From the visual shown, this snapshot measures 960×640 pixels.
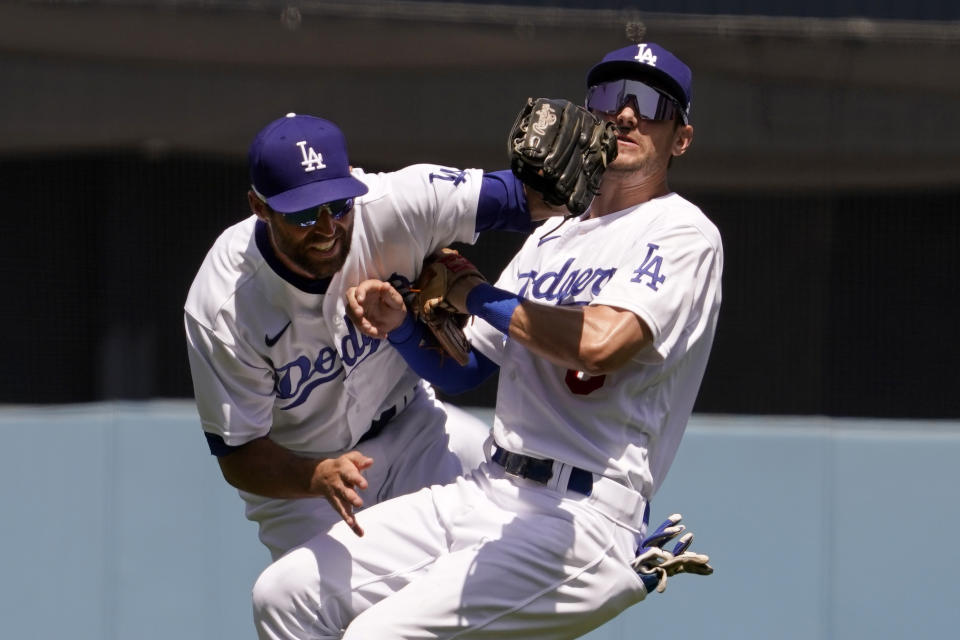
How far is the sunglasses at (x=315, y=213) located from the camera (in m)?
2.70

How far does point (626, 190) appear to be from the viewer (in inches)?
118

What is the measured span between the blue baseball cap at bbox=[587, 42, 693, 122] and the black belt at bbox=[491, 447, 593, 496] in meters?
0.85

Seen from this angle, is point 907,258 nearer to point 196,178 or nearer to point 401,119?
point 401,119

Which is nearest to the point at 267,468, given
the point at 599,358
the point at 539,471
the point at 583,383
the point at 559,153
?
the point at 539,471

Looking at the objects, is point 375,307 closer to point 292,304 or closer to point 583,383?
point 292,304

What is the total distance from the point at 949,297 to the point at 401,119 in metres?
2.07

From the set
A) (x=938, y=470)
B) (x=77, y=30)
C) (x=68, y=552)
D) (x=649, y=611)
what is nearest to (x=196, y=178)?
(x=77, y=30)

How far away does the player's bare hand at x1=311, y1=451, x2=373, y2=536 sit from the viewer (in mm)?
2738

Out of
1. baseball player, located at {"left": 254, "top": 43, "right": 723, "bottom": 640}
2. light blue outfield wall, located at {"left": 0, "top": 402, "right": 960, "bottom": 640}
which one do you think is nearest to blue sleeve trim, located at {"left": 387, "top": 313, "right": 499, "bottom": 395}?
baseball player, located at {"left": 254, "top": 43, "right": 723, "bottom": 640}

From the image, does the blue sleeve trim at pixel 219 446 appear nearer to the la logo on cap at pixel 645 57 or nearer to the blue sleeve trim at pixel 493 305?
the blue sleeve trim at pixel 493 305

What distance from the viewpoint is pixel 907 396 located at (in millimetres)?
4801

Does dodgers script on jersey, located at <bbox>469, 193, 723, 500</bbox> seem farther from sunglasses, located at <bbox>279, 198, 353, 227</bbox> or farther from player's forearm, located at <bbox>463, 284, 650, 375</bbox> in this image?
sunglasses, located at <bbox>279, 198, 353, 227</bbox>

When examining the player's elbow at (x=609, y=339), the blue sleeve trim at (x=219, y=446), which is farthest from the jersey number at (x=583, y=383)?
the blue sleeve trim at (x=219, y=446)

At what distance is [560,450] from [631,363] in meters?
0.23
